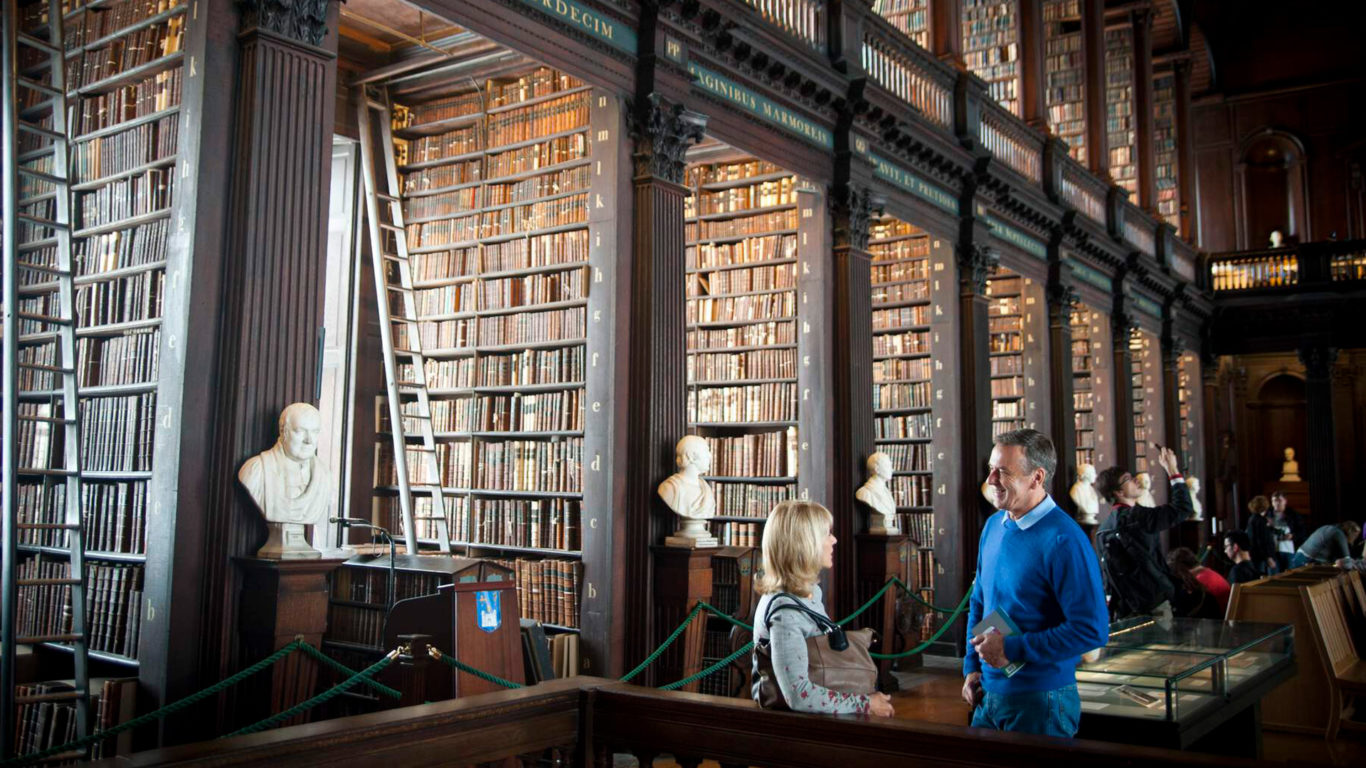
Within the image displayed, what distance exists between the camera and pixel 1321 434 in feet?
52.5

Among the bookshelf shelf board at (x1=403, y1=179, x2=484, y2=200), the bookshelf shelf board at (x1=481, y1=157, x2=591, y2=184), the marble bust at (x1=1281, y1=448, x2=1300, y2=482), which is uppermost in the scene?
the bookshelf shelf board at (x1=403, y1=179, x2=484, y2=200)

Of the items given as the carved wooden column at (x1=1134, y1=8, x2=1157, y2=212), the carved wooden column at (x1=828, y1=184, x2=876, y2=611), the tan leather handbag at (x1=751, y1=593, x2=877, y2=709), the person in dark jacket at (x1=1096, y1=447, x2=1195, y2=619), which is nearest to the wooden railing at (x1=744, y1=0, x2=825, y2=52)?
the carved wooden column at (x1=828, y1=184, x2=876, y2=611)

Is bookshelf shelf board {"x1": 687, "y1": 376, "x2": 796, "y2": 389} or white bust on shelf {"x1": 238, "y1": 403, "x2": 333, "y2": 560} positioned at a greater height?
bookshelf shelf board {"x1": 687, "y1": 376, "x2": 796, "y2": 389}

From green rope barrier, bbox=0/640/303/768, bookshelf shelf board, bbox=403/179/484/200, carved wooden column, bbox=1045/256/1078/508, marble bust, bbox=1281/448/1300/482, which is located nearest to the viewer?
green rope barrier, bbox=0/640/303/768

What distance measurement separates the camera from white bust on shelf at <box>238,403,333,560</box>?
366 cm

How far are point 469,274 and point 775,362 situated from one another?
7.07 feet

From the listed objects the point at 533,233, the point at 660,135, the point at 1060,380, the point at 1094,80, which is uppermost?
the point at 1094,80

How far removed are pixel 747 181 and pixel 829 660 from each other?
5765mm

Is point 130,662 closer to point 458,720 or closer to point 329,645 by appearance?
point 329,645

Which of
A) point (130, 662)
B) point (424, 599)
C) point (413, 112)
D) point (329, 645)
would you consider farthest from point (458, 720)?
point (413, 112)

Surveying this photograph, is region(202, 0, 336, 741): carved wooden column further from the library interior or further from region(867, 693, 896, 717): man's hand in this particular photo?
region(867, 693, 896, 717): man's hand

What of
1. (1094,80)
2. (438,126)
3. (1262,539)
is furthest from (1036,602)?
(1094,80)

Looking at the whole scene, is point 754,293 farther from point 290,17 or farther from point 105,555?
point 105,555

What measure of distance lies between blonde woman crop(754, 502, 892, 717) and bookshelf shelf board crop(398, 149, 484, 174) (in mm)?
4951
